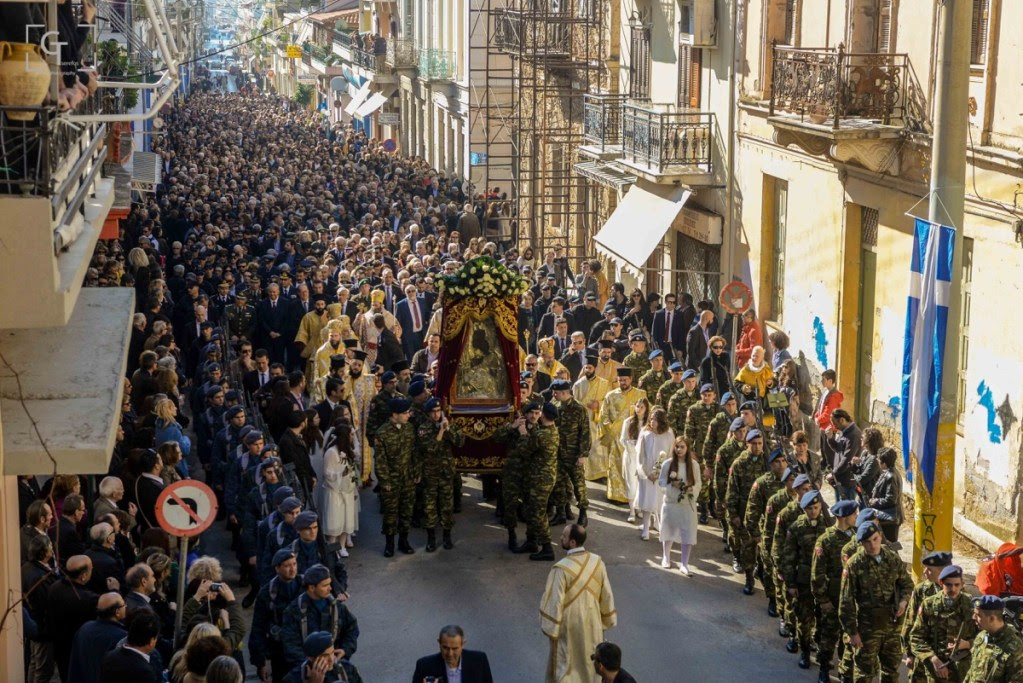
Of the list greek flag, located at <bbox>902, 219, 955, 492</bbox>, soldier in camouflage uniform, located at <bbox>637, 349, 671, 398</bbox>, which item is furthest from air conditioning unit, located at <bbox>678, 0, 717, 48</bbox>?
greek flag, located at <bbox>902, 219, 955, 492</bbox>

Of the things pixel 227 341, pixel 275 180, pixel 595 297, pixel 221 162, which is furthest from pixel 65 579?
pixel 221 162

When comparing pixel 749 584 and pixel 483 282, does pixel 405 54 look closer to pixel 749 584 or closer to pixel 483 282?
pixel 483 282

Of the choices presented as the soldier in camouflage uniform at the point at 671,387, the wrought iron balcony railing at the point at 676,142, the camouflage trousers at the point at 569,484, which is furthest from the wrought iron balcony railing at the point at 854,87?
the wrought iron balcony railing at the point at 676,142

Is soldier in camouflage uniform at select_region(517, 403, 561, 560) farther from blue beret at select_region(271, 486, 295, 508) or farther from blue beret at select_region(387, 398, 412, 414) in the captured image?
blue beret at select_region(271, 486, 295, 508)

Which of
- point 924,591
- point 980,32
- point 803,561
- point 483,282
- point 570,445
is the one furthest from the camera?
point 483,282

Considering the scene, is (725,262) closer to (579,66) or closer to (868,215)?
(868,215)

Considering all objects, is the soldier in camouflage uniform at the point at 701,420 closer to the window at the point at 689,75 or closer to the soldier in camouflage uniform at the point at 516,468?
the soldier in camouflage uniform at the point at 516,468

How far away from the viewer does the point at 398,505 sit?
14820 millimetres

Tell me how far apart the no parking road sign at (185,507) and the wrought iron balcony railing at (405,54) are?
41.8 metres

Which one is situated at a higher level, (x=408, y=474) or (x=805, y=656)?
(x=408, y=474)

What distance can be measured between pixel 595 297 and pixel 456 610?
28.7 feet

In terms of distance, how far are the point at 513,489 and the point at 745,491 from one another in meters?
2.38

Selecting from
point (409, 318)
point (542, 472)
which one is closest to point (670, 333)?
point (409, 318)

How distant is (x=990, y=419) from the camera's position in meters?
14.5
